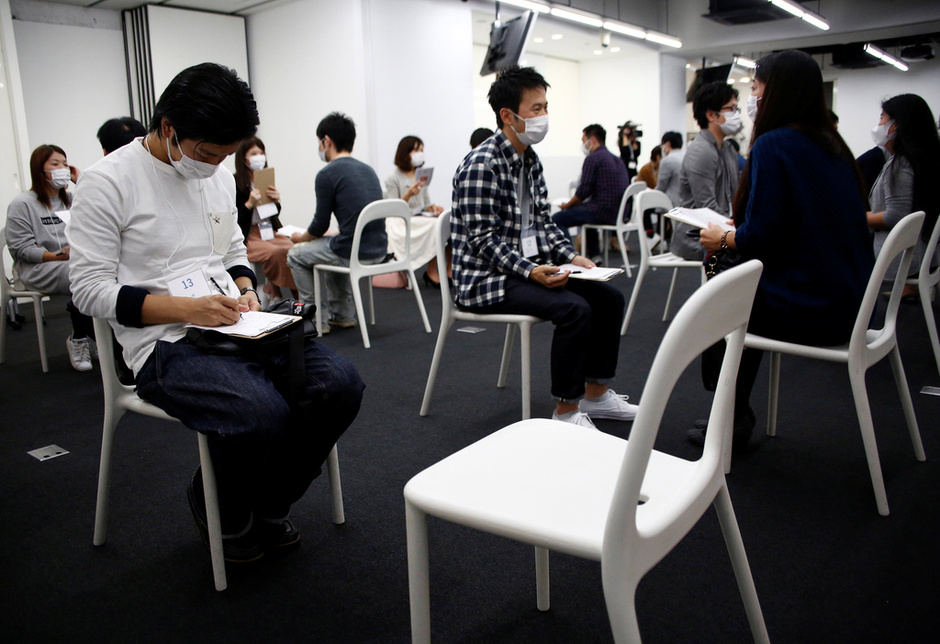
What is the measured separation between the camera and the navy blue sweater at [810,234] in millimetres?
1792

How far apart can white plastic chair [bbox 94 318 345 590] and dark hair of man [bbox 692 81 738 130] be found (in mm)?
2421

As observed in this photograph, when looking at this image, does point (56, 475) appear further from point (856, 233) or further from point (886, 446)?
point (886, 446)

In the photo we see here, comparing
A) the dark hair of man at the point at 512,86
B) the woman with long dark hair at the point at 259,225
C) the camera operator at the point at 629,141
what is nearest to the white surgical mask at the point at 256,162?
the woman with long dark hair at the point at 259,225

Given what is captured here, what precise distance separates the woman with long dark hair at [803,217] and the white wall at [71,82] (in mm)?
5860

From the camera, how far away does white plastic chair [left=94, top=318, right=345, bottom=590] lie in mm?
1476

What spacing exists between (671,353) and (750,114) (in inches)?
68.9

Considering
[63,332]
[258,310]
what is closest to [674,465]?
[258,310]

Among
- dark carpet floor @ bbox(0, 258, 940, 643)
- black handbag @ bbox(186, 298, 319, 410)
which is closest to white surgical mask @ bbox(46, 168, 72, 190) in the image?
dark carpet floor @ bbox(0, 258, 940, 643)

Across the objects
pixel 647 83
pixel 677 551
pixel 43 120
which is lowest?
pixel 677 551

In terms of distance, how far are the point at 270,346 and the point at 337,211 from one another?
2460mm

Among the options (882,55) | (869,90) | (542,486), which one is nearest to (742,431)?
(542,486)

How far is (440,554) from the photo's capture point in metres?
1.64

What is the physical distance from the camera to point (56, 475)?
2143 mm

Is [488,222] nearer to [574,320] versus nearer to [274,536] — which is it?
[574,320]
